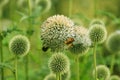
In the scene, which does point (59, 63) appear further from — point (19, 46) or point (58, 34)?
point (19, 46)

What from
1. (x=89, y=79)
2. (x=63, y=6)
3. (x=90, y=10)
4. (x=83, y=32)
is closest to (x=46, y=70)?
(x=89, y=79)

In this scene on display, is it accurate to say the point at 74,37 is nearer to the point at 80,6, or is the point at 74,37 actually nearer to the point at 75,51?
the point at 75,51

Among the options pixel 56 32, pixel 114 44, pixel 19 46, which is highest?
pixel 114 44

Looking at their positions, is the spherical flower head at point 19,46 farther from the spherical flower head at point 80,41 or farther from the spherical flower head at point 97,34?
the spherical flower head at point 97,34

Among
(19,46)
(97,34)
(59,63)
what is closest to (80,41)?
(59,63)

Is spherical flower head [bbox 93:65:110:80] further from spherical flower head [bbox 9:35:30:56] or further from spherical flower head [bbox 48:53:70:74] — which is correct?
spherical flower head [bbox 9:35:30:56]
